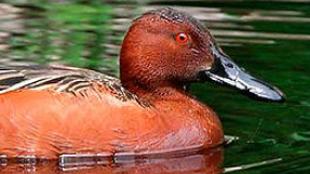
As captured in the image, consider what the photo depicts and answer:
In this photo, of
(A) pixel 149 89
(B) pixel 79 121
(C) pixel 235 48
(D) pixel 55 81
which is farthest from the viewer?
(C) pixel 235 48

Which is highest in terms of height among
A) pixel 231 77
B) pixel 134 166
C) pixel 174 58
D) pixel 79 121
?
pixel 174 58

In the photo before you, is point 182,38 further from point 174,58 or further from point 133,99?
point 133,99

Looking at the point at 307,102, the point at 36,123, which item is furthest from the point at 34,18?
the point at 36,123

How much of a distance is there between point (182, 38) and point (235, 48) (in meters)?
3.27

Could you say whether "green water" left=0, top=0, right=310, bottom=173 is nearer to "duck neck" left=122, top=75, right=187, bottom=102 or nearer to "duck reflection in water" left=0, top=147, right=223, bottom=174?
"duck reflection in water" left=0, top=147, right=223, bottom=174

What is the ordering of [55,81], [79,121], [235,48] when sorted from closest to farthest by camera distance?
1. [79,121]
2. [55,81]
3. [235,48]

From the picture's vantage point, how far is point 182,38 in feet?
29.0

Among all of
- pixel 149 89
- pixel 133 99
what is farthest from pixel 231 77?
pixel 133 99

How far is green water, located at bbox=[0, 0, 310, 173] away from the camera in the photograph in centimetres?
885

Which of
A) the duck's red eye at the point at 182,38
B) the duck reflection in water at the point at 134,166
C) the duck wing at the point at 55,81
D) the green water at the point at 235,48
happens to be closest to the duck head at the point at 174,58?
the duck's red eye at the point at 182,38

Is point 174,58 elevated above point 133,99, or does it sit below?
above

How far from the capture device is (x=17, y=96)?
27.4 ft

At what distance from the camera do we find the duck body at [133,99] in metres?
8.30

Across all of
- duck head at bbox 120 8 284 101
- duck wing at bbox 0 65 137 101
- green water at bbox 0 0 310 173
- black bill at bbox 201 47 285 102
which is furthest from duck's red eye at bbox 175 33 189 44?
green water at bbox 0 0 310 173
